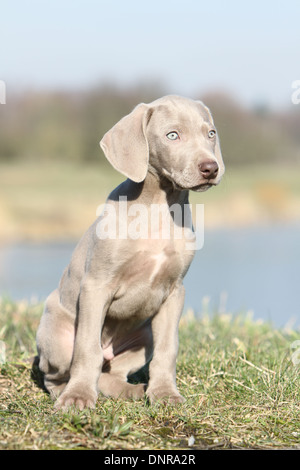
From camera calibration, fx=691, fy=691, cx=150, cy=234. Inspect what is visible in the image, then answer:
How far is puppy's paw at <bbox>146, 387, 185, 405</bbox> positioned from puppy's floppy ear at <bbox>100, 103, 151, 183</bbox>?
4.02 ft

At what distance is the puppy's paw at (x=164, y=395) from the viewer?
3924 millimetres

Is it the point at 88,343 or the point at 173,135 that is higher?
the point at 173,135

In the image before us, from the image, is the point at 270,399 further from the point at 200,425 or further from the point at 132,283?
the point at 132,283

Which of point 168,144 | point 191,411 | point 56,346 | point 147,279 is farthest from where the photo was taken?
point 56,346

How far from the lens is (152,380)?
4.11 metres

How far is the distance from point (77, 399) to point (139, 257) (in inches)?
34.7

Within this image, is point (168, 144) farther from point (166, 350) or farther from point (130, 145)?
point (166, 350)

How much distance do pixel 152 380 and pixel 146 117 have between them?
156 centimetres

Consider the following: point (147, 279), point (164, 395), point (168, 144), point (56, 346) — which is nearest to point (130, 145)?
point (168, 144)

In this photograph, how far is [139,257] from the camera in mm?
4055

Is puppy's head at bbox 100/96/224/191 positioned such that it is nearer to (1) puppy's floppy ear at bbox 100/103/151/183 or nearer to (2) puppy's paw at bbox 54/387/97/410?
(1) puppy's floppy ear at bbox 100/103/151/183

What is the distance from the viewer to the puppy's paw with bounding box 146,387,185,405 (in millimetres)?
3924
